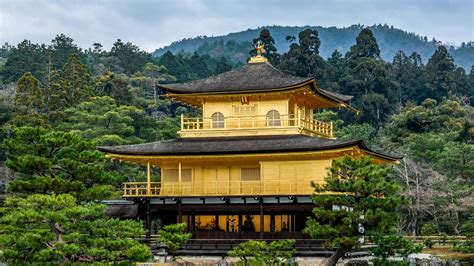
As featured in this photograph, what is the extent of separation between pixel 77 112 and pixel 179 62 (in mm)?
43813

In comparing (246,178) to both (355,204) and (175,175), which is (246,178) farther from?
(355,204)

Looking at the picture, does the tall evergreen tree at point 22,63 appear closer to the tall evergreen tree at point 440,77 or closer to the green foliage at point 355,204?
the tall evergreen tree at point 440,77

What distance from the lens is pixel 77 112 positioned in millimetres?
55500

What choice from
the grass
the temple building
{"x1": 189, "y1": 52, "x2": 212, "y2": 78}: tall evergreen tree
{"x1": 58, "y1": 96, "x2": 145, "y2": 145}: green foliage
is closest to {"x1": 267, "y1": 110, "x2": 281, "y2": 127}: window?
the temple building

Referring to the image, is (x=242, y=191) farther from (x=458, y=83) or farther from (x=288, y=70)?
(x=458, y=83)

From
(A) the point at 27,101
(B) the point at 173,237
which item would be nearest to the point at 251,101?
(B) the point at 173,237

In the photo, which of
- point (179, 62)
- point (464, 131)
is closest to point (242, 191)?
point (464, 131)

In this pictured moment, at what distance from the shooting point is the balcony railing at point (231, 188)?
34.0m

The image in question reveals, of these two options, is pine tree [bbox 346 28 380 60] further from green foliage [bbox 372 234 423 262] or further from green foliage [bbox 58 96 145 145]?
green foliage [bbox 372 234 423 262]

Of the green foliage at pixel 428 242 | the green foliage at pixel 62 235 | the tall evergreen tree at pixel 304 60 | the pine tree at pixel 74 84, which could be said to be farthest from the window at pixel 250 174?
the tall evergreen tree at pixel 304 60

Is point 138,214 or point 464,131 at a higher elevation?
point 464,131

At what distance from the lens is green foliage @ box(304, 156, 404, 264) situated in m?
28.4

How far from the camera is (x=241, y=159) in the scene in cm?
3544

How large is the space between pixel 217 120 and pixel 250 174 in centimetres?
340
